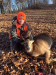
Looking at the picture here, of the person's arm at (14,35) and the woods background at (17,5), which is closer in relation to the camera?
the person's arm at (14,35)

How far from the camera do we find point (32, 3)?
87.9 ft

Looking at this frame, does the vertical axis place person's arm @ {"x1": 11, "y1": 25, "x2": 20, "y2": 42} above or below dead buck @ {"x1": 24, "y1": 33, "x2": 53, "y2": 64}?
above

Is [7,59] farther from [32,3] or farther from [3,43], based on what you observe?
[32,3]

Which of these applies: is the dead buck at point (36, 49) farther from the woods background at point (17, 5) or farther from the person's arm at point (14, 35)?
Result: the woods background at point (17, 5)

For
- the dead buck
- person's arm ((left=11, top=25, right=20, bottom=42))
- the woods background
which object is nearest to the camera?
the dead buck

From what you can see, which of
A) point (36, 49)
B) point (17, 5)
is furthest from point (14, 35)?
point (17, 5)

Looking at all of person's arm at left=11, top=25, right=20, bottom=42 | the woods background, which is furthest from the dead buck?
the woods background

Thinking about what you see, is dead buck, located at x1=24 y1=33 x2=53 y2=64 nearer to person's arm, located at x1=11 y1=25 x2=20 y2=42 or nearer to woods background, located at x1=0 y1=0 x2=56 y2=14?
person's arm, located at x1=11 y1=25 x2=20 y2=42

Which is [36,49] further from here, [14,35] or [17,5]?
[17,5]

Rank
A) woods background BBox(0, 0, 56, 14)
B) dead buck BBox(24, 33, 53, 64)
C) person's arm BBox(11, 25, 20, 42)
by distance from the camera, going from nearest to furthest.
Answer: dead buck BBox(24, 33, 53, 64) → person's arm BBox(11, 25, 20, 42) → woods background BBox(0, 0, 56, 14)

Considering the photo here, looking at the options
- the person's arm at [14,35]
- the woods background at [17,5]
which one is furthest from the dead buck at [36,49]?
the woods background at [17,5]

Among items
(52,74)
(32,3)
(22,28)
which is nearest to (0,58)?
(22,28)

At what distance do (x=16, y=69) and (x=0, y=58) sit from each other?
91cm

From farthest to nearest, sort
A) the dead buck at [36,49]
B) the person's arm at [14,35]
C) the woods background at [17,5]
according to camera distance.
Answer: the woods background at [17,5]
the person's arm at [14,35]
the dead buck at [36,49]
